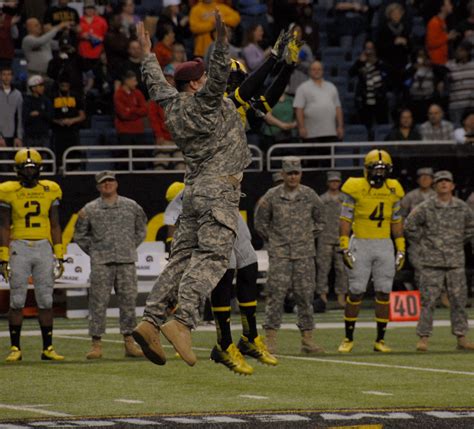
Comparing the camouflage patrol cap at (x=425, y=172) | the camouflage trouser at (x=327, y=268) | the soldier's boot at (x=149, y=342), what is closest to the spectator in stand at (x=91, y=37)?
the camouflage trouser at (x=327, y=268)

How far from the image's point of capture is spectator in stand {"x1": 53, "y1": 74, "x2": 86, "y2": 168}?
2214 cm

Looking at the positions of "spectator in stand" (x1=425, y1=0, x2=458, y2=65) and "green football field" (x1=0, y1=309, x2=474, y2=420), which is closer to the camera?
"green football field" (x1=0, y1=309, x2=474, y2=420)

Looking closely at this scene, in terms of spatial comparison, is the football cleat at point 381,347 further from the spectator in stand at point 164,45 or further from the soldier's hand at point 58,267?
the spectator in stand at point 164,45

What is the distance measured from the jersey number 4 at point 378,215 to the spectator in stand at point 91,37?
6.89 metres

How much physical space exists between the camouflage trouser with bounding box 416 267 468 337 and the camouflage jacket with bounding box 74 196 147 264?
3346 mm

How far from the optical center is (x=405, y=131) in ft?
77.7

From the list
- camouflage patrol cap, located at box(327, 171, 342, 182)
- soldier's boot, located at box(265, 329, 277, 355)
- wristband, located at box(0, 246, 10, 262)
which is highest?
camouflage patrol cap, located at box(327, 171, 342, 182)

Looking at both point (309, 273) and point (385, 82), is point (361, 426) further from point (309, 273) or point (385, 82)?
point (385, 82)

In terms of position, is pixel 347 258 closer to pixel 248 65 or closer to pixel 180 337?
pixel 248 65

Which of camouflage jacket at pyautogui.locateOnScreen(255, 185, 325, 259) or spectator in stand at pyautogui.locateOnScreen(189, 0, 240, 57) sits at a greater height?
spectator in stand at pyautogui.locateOnScreen(189, 0, 240, 57)

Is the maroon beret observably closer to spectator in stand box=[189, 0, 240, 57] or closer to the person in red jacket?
the person in red jacket

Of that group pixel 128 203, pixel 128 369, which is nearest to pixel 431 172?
pixel 128 203

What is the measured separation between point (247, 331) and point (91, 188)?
11.8 metres

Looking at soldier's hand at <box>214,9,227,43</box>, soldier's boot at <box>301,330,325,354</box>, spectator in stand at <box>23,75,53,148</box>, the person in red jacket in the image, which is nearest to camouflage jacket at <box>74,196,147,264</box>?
soldier's boot at <box>301,330,325,354</box>
